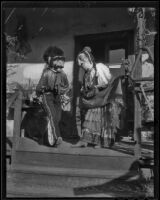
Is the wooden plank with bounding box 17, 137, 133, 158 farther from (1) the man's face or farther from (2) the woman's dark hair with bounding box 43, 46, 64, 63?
(2) the woman's dark hair with bounding box 43, 46, 64, 63

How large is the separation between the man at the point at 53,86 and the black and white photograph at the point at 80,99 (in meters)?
0.01

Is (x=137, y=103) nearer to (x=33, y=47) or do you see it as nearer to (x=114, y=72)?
(x=114, y=72)

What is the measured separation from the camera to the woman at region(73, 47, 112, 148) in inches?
211

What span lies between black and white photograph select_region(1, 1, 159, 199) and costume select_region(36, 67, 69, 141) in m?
0.01

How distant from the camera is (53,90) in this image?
5.48m

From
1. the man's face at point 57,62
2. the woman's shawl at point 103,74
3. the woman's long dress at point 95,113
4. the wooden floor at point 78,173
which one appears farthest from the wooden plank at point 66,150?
the man's face at point 57,62

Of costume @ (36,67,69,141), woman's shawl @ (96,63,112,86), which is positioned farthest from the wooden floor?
woman's shawl @ (96,63,112,86)

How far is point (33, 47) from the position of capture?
534cm

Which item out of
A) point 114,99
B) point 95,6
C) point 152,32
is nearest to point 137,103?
point 114,99

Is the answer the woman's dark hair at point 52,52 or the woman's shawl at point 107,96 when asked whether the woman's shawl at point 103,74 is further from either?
the woman's dark hair at point 52,52

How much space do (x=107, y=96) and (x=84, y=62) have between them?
1.43 feet

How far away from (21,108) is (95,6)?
4.34ft

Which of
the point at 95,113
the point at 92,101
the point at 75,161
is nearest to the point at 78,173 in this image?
the point at 75,161

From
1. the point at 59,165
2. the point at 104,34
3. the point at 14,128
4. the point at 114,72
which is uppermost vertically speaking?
the point at 104,34
